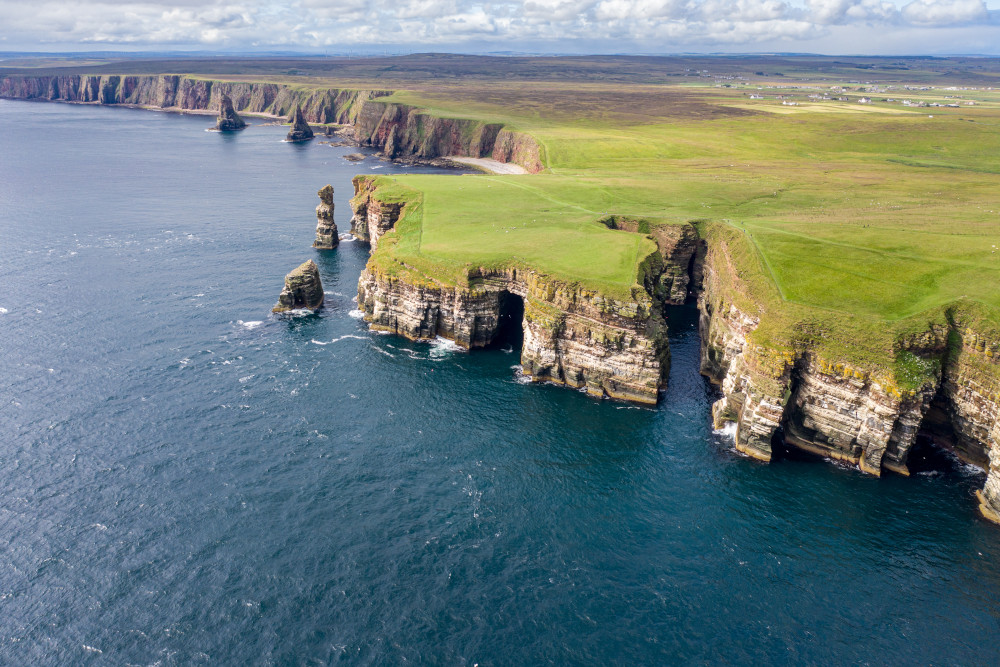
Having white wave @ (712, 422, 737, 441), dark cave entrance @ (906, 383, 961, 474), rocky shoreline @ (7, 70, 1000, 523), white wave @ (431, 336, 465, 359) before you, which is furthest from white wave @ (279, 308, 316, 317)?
dark cave entrance @ (906, 383, 961, 474)

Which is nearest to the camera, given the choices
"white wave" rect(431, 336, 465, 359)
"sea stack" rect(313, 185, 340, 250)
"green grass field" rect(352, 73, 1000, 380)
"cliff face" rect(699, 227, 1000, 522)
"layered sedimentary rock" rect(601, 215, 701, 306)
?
"cliff face" rect(699, 227, 1000, 522)

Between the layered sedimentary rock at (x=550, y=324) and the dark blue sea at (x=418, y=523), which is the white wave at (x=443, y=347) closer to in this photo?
the dark blue sea at (x=418, y=523)

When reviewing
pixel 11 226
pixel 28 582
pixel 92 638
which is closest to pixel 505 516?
pixel 92 638

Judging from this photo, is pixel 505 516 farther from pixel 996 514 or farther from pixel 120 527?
pixel 996 514

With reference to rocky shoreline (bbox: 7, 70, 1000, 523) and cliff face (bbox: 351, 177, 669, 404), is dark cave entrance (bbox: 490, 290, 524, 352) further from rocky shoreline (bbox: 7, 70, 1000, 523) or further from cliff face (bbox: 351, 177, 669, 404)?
rocky shoreline (bbox: 7, 70, 1000, 523)

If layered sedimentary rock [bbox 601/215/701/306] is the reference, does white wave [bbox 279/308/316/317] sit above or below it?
below

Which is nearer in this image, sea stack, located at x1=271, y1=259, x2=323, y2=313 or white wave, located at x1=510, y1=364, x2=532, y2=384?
white wave, located at x1=510, y1=364, x2=532, y2=384
